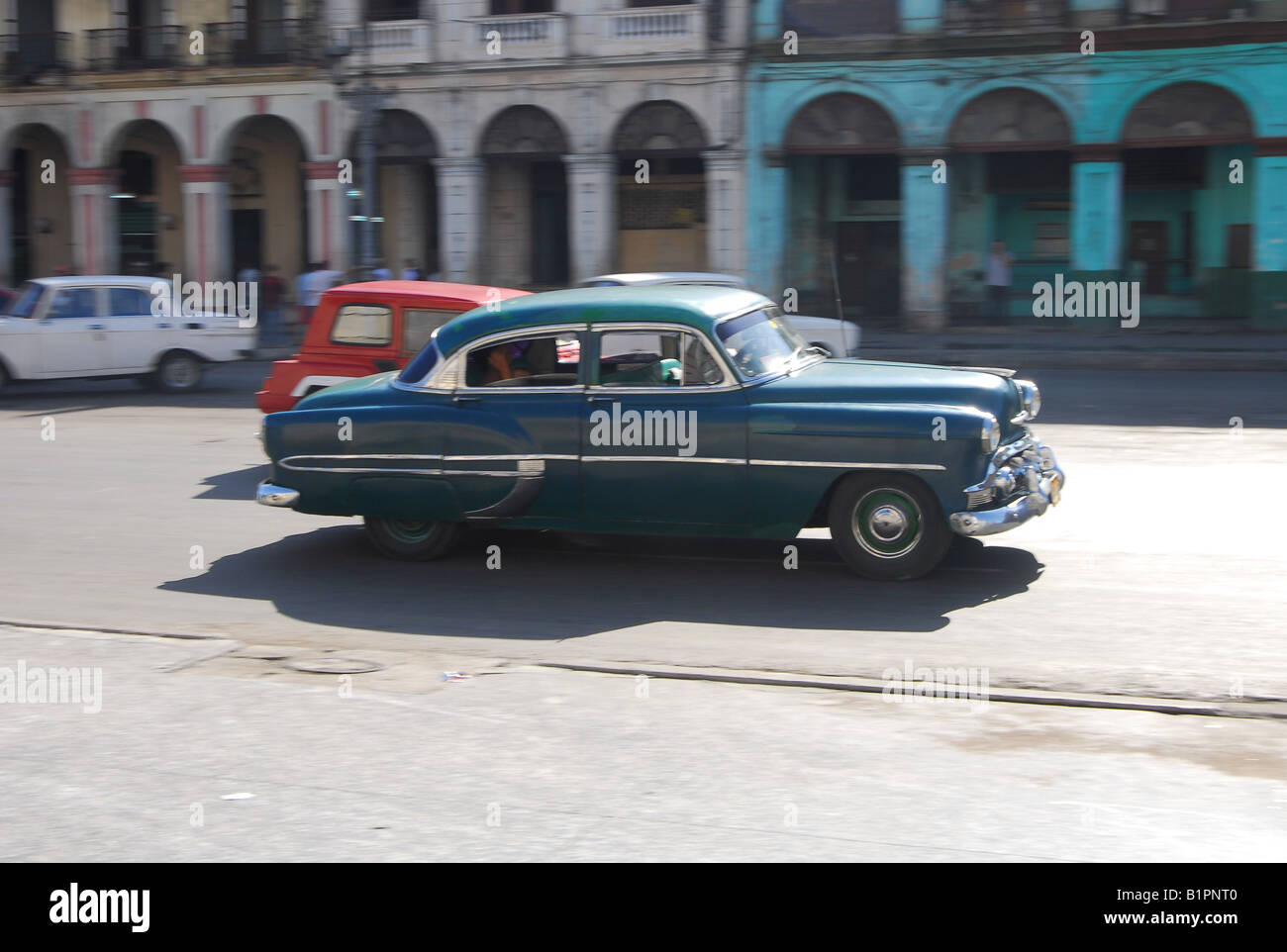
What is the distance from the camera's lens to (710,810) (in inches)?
187

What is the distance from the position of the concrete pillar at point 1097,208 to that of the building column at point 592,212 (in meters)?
9.62

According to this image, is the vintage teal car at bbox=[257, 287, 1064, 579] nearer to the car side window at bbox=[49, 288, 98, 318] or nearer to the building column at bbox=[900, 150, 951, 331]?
the car side window at bbox=[49, 288, 98, 318]

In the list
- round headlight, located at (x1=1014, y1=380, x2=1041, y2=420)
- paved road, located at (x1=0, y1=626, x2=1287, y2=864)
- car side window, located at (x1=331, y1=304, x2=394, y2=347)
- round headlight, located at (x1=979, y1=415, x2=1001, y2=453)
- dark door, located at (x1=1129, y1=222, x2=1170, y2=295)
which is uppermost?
dark door, located at (x1=1129, y1=222, x2=1170, y2=295)

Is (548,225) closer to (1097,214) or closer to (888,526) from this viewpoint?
(1097,214)

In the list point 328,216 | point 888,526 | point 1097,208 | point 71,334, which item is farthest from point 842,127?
point 888,526

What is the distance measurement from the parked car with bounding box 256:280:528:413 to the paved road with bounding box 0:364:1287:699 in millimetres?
1026

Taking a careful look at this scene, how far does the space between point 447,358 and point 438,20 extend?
24.7 meters

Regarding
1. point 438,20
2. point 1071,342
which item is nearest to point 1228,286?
point 1071,342

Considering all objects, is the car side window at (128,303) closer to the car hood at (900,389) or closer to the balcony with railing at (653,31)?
the car hood at (900,389)

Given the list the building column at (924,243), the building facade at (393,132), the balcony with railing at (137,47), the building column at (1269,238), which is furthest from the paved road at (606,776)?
the balcony with railing at (137,47)

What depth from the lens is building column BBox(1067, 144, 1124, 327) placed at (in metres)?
27.0

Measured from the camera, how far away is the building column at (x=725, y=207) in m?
29.3

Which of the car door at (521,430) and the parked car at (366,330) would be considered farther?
the parked car at (366,330)

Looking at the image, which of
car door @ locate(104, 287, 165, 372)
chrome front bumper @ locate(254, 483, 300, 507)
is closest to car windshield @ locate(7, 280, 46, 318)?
car door @ locate(104, 287, 165, 372)
